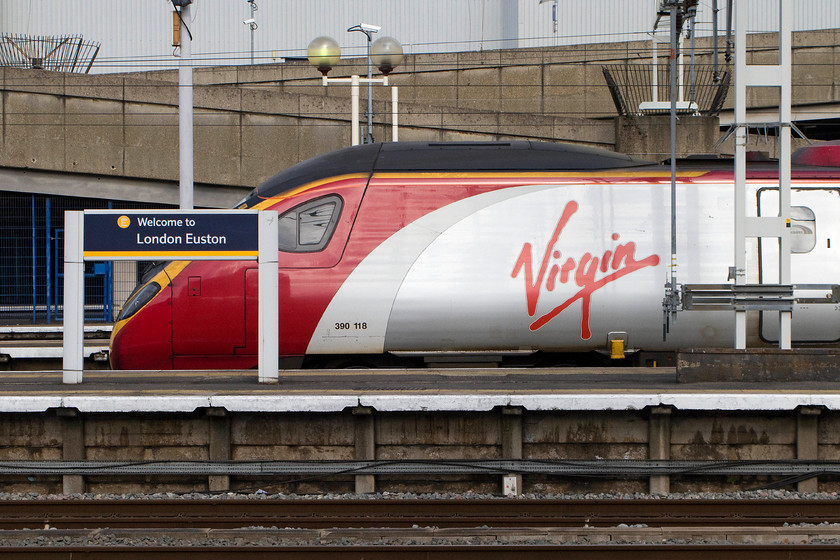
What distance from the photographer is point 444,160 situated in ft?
41.0

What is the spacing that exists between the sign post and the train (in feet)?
3.95

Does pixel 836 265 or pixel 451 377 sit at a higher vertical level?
A: pixel 836 265

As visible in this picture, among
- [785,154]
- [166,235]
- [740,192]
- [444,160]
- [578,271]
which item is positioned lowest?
[578,271]

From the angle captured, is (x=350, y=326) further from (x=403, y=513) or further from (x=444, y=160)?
(x=403, y=513)

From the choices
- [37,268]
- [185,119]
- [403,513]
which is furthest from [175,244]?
[37,268]

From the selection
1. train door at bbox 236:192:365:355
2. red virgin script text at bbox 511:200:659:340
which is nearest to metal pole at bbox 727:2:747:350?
red virgin script text at bbox 511:200:659:340

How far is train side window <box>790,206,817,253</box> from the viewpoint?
12.3 m

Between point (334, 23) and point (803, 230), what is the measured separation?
23.3 meters

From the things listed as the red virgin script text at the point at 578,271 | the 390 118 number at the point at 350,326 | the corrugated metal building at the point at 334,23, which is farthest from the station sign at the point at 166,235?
the corrugated metal building at the point at 334,23

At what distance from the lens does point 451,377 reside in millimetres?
11031

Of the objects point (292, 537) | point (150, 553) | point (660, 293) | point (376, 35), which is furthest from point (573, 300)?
point (376, 35)

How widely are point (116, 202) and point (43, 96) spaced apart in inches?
109

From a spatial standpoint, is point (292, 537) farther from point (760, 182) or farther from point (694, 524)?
point (760, 182)

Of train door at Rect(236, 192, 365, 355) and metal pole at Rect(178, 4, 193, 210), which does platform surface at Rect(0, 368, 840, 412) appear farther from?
metal pole at Rect(178, 4, 193, 210)
